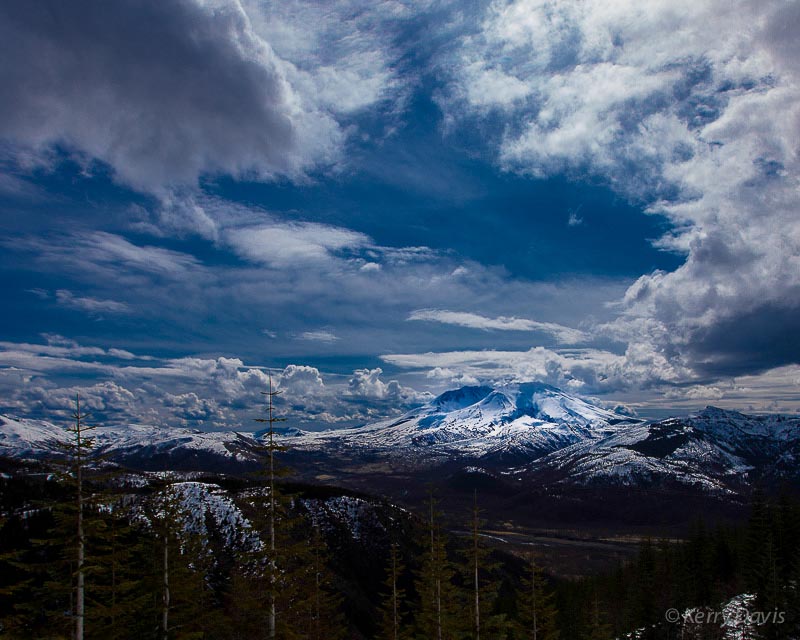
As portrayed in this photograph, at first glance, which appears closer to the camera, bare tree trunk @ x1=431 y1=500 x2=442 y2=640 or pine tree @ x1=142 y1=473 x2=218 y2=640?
pine tree @ x1=142 y1=473 x2=218 y2=640

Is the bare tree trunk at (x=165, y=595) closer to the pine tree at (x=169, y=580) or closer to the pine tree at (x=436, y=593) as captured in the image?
the pine tree at (x=169, y=580)

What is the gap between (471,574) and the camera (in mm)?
32781

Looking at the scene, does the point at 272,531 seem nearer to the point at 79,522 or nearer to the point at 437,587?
the point at 79,522

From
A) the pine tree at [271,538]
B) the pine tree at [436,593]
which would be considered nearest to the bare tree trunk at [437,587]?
the pine tree at [436,593]

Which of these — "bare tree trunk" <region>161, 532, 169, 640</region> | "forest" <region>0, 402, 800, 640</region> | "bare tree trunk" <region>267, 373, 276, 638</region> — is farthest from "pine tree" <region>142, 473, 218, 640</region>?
"bare tree trunk" <region>267, 373, 276, 638</region>

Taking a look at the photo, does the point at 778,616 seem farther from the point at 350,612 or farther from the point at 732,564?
the point at 350,612

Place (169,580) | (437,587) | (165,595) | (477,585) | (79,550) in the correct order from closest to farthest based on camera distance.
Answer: (79,550), (165,595), (169,580), (477,585), (437,587)

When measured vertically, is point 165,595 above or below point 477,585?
above

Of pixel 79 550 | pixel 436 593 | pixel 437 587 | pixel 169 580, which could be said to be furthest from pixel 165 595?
pixel 436 593

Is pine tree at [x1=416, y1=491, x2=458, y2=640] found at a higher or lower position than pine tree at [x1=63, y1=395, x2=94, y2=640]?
lower

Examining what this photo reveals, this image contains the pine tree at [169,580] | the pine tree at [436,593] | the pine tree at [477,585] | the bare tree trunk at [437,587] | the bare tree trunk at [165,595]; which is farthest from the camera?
the pine tree at [436,593]

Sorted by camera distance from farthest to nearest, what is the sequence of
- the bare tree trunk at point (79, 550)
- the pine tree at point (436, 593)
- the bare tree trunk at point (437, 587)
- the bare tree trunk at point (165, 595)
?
the pine tree at point (436, 593)
the bare tree trunk at point (437, 587)
the bare tree trunk at point (165, 595)
the bare tree trunk at point (79, 550)

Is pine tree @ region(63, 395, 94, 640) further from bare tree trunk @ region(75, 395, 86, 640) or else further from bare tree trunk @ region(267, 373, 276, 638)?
bare tree trunk @ region(267, 373, 276, 638)

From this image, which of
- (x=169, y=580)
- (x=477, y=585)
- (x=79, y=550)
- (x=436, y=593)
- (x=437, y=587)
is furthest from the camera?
(x=436, y=593)
